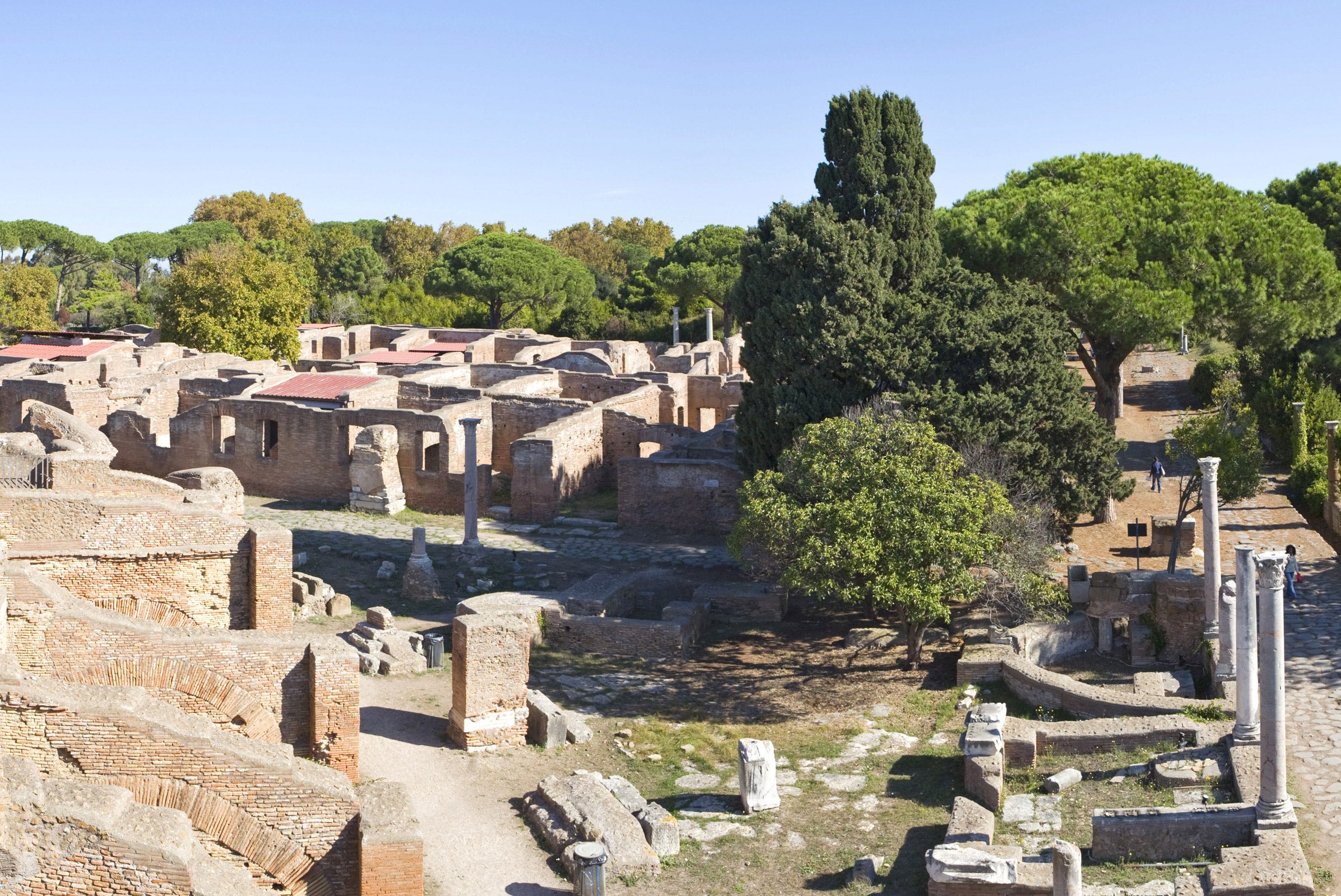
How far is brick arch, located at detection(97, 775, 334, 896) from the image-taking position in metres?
12.5

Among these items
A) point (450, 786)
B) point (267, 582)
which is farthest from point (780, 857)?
point (267, 582)

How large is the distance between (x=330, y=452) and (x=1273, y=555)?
72.6ft

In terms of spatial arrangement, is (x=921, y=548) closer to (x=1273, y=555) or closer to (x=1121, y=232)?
(x=1273, y=555)

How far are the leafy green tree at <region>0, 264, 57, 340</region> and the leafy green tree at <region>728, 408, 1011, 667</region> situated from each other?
49.6 meters

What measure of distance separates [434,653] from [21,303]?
52859 mm

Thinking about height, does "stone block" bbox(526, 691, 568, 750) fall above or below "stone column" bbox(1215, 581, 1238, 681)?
below

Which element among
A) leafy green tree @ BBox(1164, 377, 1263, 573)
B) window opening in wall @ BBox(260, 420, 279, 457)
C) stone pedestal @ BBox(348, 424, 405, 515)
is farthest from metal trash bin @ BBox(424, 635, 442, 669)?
window opening in wall @ BBox(260, 420, 279, 457)

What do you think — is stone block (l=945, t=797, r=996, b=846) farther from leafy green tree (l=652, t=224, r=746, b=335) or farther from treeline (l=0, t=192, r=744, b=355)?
leafy green tree (l=652, t=224, r=746, b=335)

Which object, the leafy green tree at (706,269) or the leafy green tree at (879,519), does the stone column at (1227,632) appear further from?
the leafy green tree at (706,269)

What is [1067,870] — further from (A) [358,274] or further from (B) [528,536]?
(A) [358,274]

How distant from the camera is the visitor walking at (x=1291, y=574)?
21.3 metres

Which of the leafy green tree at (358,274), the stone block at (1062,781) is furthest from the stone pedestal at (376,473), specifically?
the leafy green tree at (358,274)

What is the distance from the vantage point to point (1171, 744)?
15.9 metres

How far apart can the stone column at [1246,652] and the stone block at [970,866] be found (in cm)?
386
